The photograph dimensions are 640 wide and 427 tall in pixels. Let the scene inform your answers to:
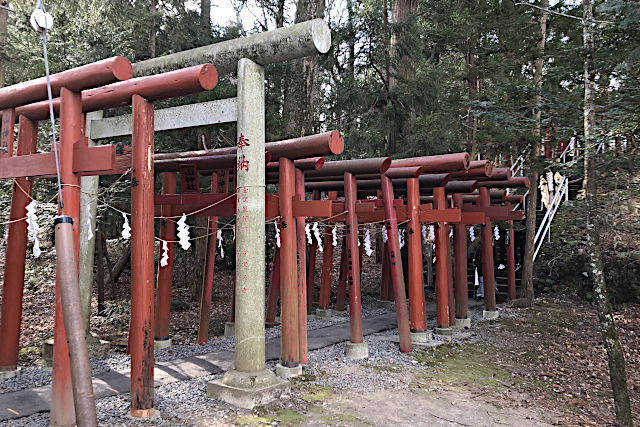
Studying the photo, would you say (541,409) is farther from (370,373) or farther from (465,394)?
(370,373)

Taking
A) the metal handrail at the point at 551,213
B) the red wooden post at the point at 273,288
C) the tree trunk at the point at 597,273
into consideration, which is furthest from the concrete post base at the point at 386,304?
the tree trunk at the point at 597,273

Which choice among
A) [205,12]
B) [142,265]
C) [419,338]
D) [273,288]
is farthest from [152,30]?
[419,338]

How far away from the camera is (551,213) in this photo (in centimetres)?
1645

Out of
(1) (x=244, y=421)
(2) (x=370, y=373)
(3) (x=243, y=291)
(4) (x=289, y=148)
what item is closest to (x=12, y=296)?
(3) (x=243, y=291)

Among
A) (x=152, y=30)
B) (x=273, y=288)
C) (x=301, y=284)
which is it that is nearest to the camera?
(x=301, y=284)

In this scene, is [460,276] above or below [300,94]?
below

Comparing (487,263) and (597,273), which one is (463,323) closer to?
(487,263)

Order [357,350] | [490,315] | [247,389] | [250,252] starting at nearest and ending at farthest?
1. [247,389]
2. [250,252]
3. [357,350]
4. [490,315]

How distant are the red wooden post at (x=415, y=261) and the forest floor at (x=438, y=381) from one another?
0.68 meters

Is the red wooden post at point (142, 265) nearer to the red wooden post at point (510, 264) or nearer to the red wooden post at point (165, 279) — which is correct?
the red wooden post at point (165, 279)

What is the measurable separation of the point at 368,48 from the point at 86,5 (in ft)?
24.1

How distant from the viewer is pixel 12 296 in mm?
6496

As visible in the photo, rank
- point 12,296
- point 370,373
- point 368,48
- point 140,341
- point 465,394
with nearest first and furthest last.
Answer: point 140,341
point 12,296
point 465,394
point 370,373
point 368,48

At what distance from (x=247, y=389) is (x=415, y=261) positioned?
4668mm
